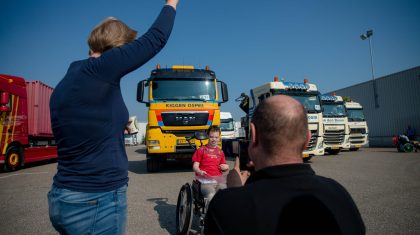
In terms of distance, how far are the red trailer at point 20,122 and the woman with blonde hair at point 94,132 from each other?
30.6 feet

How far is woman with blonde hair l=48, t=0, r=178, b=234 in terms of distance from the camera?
3.91 feet

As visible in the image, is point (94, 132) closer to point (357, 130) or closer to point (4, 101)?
point (4, 101)

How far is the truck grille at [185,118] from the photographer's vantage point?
7645 mm

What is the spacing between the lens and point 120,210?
1.30 meters

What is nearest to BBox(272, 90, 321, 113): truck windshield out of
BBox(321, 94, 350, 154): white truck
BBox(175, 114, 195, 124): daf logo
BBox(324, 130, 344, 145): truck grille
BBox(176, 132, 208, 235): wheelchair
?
BBox(321, 94, 350, 154): white truck

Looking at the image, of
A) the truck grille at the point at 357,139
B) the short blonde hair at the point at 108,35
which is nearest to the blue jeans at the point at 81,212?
the short blonde hair at the point at 108,35

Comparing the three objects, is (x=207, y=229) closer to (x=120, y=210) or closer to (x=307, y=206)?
(x=307, y=206)

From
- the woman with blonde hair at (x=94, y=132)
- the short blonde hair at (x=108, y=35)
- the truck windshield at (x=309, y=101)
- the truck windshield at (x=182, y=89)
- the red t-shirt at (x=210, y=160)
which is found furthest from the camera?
the truck windshield at (x=309, y=101)

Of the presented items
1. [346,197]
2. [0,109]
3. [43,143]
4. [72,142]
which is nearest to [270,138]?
[346,197]

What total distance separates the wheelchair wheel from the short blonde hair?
2193 millimetres

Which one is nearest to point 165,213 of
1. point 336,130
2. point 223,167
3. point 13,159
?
point 223,167

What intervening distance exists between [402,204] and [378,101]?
21086 mm

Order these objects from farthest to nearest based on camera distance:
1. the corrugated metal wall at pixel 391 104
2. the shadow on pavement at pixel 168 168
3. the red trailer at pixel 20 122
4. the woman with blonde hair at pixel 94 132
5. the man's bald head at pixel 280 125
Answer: the corrugated metal wall at pixel 391 104
the shadow on pavement at pixel 168 168
the red trailer at pixel 20 122
the woman with blonde hair at pixel 94 132
the man's bald head at pixel 280 125

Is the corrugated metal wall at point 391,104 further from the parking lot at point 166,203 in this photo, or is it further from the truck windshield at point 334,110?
the parking lot at point 166,203
